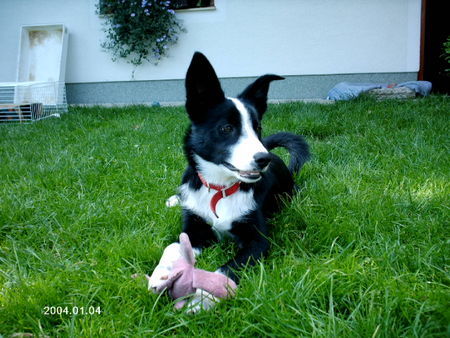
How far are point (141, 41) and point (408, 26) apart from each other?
544 centimetres

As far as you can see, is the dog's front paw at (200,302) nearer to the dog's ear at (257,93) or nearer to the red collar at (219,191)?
the red collar at (219,191)

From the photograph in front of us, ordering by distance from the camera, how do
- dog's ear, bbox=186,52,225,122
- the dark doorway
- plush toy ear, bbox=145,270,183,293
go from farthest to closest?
the dark doorway < dog's ear, bbox=186,52,225,122 < plush toy ear, bbox=145,270,183,293

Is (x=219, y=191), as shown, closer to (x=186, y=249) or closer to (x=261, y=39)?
(x=186, y=249)

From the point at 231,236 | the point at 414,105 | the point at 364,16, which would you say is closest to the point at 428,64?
the point at 364,16

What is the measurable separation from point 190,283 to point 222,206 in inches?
26.7

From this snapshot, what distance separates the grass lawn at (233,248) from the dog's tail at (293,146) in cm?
16

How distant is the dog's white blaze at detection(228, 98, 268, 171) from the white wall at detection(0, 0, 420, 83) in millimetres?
5990

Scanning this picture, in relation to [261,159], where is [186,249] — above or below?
below

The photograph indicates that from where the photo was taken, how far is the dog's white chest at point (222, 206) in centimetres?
189

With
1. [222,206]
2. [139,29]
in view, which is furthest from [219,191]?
[139,29]

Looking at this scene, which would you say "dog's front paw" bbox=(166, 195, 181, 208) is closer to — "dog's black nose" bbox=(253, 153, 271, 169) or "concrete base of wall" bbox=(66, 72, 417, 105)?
"dog's black nose" bbox=(253, 153, 271, 169)

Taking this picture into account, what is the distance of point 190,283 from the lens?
51.4 inches

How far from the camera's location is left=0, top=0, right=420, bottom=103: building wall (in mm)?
7160

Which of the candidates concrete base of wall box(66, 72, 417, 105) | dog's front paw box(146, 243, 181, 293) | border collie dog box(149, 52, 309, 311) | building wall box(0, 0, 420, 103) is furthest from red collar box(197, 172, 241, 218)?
building wall box(0, 0, 420, 103)
